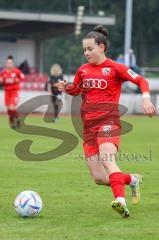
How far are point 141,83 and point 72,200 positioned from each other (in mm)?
2137

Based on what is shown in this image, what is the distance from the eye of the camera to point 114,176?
8875mm

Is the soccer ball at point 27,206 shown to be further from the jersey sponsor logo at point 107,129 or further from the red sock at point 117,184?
the jersey sponsor logo at point 107,129

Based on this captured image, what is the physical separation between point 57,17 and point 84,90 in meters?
33.4

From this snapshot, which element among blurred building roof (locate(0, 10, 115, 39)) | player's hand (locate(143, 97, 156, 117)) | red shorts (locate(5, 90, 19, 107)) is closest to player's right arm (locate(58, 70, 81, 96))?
player's hand (locate(143, 97, 156, 117))

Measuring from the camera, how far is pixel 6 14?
135 ft

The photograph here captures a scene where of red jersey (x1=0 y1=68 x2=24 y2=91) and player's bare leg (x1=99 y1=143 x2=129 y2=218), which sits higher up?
player's bare leg (x1=99 y1=143 x2=129 y2=218)

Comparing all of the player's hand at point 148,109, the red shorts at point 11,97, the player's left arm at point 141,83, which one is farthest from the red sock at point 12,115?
the player's hand at point 148,109

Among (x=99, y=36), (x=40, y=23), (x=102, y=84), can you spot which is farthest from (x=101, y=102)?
(x=40, y=23)

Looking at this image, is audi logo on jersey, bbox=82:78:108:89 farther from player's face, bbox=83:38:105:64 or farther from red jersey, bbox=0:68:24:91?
red jersey, bbox=0:68:24:91

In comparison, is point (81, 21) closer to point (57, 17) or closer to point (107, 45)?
point (57, 17)

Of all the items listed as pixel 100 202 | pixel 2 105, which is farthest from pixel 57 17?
pixel 100 202

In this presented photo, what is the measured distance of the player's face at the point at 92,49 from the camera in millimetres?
9109

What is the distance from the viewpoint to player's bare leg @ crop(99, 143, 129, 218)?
8.66 m

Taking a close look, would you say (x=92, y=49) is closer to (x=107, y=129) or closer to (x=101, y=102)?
(x=101, y=102)
